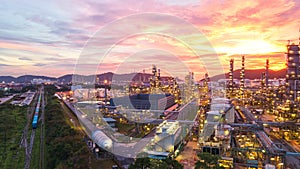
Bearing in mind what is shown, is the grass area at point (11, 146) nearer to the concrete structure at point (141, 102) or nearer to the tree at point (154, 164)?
the tree at point (154, 164)

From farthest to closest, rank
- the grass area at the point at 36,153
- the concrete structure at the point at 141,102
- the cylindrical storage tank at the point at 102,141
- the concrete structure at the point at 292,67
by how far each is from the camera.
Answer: the concrete structure at the point at 141,102
the concrete structure at the point at 292,67
the cylindrical storage tank at the point at 102,141
the grass area at the point at 36,153

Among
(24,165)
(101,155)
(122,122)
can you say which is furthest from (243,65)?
(24,165)

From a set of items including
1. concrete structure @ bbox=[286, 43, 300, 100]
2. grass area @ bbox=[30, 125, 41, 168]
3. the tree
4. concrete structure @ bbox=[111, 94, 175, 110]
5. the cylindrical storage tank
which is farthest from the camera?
concrete structure @ bbox=[111, 94, 175, 110]

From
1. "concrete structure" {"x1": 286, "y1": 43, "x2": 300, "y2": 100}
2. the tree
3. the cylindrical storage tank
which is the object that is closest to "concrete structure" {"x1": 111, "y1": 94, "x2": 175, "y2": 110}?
the cylindrical storage tank

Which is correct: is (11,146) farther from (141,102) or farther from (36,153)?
(141,102)

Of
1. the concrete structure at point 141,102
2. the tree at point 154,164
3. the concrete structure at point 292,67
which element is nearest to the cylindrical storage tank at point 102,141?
the tree at point 154,164

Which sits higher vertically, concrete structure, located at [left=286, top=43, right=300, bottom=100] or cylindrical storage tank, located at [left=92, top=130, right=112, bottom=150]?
concrete structure, located at [left=286, top=43, right=300, bottom=100]

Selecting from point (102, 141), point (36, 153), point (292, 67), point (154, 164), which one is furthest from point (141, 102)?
point (292, 67)

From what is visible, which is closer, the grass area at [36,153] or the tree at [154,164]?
the tree at [154,164]

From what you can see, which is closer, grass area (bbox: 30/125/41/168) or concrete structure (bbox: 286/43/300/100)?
grass area (bbox: 30/125/41/168)

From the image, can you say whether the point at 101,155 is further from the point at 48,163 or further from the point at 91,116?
the point at 91,116

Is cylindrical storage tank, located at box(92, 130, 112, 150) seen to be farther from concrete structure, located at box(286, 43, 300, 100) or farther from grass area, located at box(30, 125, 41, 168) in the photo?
concrete structure, located at box(286, 43, 300, 100)
